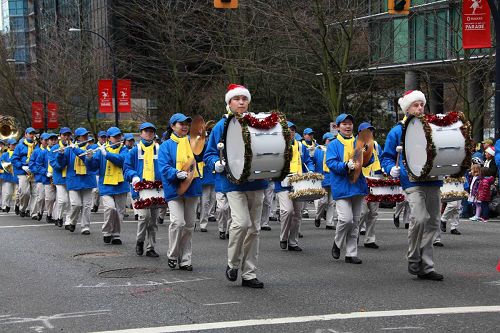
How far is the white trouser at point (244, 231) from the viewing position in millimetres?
9023

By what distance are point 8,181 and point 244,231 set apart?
1619 centimetres

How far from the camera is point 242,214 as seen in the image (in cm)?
903

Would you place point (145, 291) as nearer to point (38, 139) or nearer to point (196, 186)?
point (196, 186)

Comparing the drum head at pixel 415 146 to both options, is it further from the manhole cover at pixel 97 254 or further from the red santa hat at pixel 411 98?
the manhole cover at pixel 97 254

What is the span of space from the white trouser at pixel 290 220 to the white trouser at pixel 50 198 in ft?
24.9

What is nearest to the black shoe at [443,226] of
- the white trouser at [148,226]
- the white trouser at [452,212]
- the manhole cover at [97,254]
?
the white trouser at [452,212]

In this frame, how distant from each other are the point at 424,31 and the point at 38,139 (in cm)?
1965

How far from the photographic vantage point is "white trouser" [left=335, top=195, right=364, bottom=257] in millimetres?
10914

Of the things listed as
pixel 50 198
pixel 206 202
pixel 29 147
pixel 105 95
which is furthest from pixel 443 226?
pixel 105 95

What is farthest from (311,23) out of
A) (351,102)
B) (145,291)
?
(145,291)

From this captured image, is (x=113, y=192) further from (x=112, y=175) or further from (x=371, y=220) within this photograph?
(x=371, y=220)

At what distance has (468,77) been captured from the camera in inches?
1063

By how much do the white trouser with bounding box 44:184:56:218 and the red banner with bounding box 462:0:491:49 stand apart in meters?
9.82

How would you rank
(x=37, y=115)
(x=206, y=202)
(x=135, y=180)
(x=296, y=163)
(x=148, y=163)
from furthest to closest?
1. (x=37, y=115)
2. (x=206, y=202)
3. (x=296, y=163)
4. (x=148, y=163)
5. (x=135, y=180)
